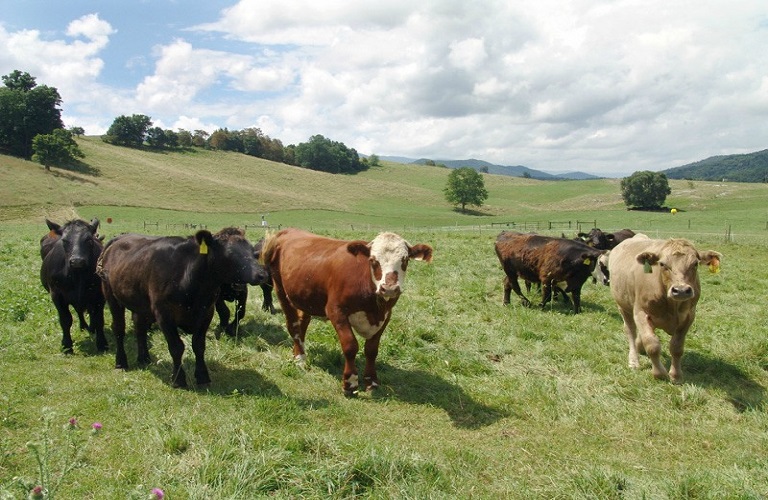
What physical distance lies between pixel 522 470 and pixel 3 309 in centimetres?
981

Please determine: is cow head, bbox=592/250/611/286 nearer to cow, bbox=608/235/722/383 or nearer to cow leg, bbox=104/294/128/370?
cow, bbox=608/235/722/383

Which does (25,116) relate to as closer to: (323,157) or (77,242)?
(323,157)

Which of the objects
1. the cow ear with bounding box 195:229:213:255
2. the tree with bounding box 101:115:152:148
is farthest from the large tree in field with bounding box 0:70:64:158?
the cow ear with bounding box 195:229:213:255

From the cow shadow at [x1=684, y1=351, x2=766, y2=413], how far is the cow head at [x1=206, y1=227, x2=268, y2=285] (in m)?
6.13

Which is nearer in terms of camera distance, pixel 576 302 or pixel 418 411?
pixel 418 411

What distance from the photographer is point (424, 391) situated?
278 inches

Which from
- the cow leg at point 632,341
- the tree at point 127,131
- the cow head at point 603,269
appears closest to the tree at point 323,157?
the tree at point 127,131

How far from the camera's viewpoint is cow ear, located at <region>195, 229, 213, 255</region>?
6.86m

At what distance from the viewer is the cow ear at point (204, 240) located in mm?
6859

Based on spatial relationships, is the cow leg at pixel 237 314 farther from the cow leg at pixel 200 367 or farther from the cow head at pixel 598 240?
the cow head at pixel 598 240

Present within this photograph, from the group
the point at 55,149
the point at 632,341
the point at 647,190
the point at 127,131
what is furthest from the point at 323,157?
the point at 632,341

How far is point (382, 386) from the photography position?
7125mm

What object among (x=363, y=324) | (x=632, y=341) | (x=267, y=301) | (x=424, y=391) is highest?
(x=363, y=324)

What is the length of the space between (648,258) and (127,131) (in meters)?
108
